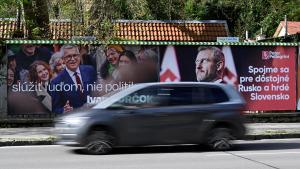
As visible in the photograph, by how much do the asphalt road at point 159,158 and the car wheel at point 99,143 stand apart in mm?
238

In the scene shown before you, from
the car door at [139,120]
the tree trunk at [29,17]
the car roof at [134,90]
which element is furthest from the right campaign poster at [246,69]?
the tree trunk at [29,17]

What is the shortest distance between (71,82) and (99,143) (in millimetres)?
6766

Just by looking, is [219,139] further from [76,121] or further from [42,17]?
[42,17]

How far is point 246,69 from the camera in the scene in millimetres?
19844

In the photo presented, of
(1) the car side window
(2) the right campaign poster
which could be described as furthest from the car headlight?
(2) the right campaign poster

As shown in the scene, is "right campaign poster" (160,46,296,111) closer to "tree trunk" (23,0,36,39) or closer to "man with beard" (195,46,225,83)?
"man with beard" (195,46,225,83)

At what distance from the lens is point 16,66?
726 inches

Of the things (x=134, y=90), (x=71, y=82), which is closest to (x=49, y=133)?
(x=71, y=82)

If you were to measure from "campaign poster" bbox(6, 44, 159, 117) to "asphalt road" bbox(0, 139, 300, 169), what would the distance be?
175 inches

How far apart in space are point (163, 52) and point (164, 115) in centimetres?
699

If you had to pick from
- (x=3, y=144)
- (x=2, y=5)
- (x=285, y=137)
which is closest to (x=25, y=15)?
(x=2, y=5)

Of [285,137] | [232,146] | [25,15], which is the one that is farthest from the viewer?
[25,15]

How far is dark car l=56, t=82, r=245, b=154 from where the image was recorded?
12266mm

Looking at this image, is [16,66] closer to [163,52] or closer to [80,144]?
[163,52]
